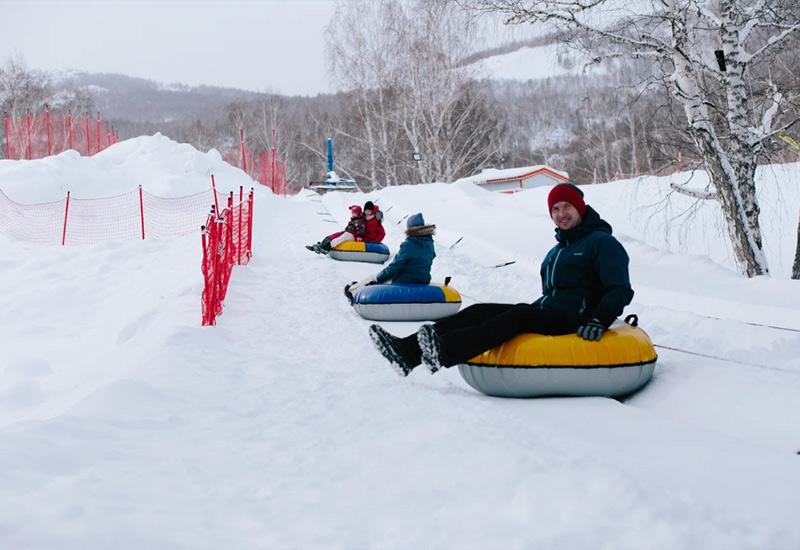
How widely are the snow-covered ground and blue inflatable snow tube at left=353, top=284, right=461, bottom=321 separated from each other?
0.20 meters

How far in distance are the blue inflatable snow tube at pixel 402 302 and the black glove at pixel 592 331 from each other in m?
2.68

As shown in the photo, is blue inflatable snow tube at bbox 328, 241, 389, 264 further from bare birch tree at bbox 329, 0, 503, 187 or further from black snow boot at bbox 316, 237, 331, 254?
bare birch tree at bbox 329, 0, 503, 187

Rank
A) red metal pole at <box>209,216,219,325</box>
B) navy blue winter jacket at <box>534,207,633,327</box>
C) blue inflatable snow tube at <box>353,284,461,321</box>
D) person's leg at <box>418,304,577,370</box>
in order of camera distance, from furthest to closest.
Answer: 1. blue inflatable snow tube at <box>353,284,461,321</box>
2. red metal pole at <box>209,216,219,325</box>
3. navy blue winter jacket at <box>534,207,633,327</box>
4. person's leg at <box>418,304,577,370</box>

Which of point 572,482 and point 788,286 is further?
point 788,286

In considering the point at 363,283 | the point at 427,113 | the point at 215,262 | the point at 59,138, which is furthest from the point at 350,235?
the point at 59,138

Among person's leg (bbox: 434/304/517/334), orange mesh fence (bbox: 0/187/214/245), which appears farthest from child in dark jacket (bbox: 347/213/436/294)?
orange mesh fence (bbox: 0/187/214/245)

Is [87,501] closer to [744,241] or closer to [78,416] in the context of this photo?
[78,416]

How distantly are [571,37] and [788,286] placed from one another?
3.55 metres

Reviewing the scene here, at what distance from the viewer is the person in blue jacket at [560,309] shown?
3.18m

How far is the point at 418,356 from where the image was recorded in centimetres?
331

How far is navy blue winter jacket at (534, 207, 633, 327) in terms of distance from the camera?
3263 mm

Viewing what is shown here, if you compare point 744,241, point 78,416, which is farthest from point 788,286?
point 78,416

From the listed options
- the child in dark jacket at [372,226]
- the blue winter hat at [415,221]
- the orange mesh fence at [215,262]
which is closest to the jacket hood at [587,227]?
the blue winter hat at [415,221]

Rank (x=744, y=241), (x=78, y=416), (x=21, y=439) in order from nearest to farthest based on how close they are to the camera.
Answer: (x=21, y=439), (x=78, y=416), (x=744, y=241)
